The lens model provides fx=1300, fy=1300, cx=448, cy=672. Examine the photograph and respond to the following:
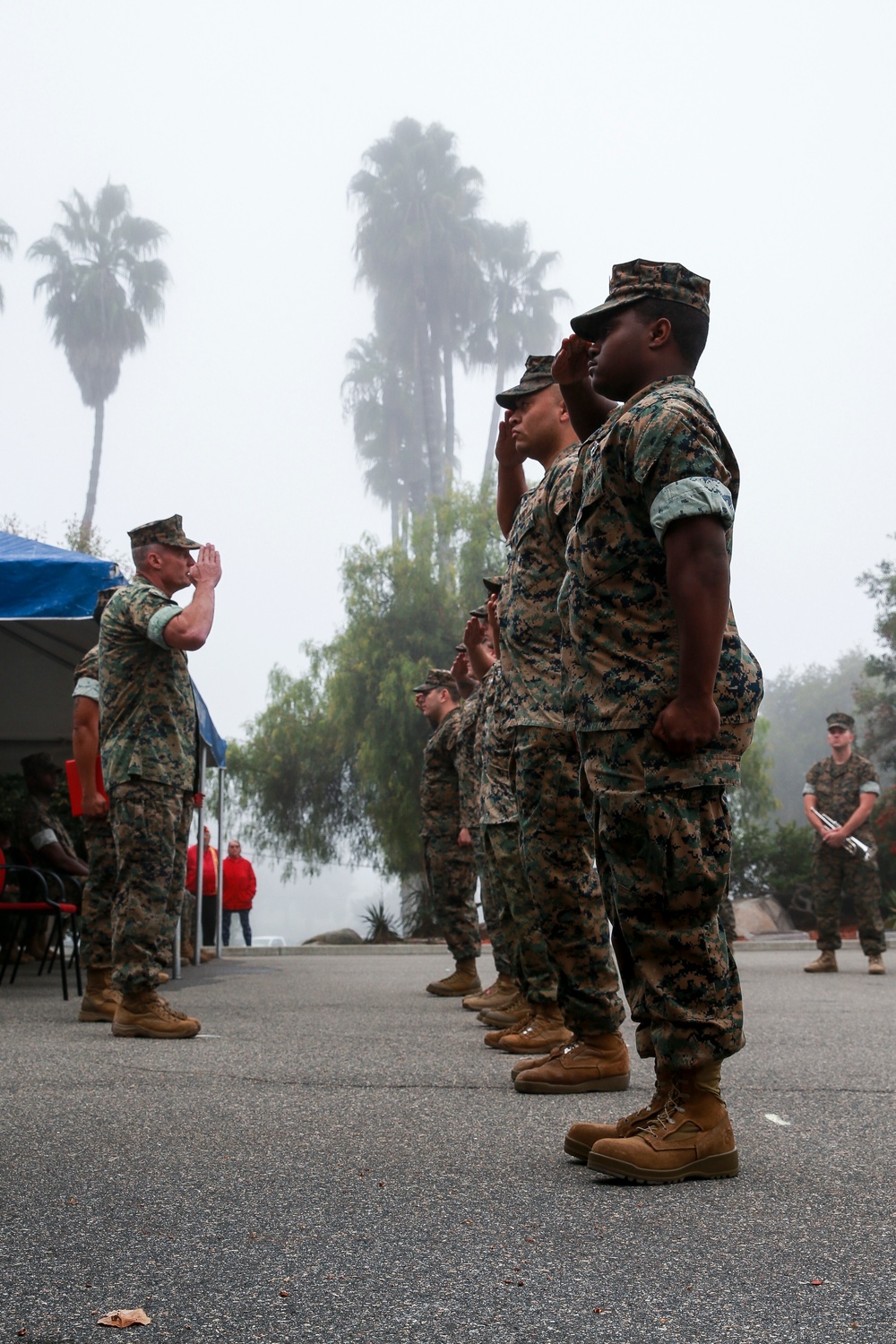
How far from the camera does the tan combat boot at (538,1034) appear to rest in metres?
5.14

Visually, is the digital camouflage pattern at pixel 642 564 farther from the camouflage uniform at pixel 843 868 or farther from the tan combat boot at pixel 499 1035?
the camouflage uniform at pixel 843 868

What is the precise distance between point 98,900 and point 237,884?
42.6 feet

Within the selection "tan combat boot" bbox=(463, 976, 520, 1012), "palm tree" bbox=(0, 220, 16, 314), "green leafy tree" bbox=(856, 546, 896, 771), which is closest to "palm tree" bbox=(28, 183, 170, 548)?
"palm tree" bbox=(0, 220, 16, 314)

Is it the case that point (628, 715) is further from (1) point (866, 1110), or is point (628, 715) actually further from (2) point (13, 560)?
(2) point (13, 560)

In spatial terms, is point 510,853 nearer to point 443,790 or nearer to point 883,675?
point 443,790

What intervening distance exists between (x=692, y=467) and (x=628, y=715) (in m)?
0.56

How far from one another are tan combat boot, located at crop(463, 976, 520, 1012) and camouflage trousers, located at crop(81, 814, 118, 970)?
2000 mm

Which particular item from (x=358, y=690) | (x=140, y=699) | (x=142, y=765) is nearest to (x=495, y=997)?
(x=142, y=765)

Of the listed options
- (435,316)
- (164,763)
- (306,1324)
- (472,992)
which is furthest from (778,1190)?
(435,316)

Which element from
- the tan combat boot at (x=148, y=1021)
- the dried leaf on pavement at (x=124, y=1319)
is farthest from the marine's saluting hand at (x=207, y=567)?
the dried leaf on pavement at (x=124, y=1319)

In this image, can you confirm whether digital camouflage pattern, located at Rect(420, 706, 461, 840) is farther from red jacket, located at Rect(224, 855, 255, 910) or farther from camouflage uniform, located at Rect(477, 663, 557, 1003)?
red jacket, located at Rect(224, 855, 255, 910)

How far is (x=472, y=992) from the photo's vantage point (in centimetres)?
878

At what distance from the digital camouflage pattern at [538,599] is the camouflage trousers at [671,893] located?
1155 mm

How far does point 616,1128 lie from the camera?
9.75 ft
